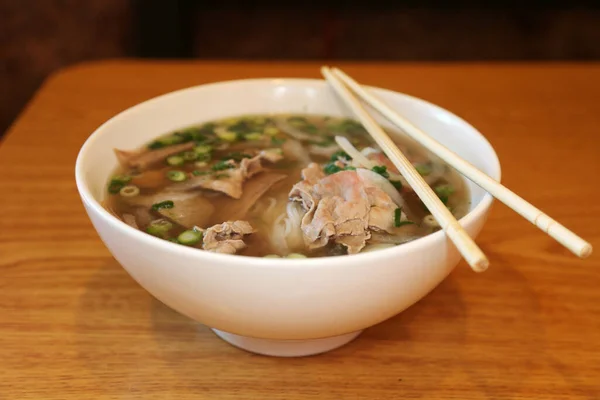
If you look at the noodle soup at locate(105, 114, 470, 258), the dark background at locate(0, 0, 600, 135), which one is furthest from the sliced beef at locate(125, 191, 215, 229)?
the dark background at locate(0, 0, 600, 135)

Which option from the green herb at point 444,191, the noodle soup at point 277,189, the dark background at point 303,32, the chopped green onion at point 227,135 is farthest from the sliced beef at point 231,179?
the dark background at point 303,32

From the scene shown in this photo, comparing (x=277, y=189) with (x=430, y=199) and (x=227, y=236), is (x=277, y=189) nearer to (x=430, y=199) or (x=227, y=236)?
(x=227, y=236)

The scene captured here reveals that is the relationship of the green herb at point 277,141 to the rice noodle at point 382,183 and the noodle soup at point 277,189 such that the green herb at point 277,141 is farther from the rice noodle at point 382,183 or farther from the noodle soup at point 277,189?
the rice noodle at point 382,183

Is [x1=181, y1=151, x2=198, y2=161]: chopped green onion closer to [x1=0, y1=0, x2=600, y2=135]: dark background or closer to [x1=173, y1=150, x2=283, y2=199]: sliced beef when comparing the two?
[x1=173, y1=150, x2=283, y2=199]: sliced beef

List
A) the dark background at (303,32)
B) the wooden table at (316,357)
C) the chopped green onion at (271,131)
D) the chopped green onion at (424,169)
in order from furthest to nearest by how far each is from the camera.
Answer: the dark background at (303,32) → the chopped green onion at (271,131) → the chopped green onion at (424,169) → the wooden table at (316,357)

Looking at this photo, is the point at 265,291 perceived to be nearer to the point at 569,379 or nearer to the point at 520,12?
the point at 569,379

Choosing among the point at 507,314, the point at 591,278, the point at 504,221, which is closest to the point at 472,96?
the point at 504,221
